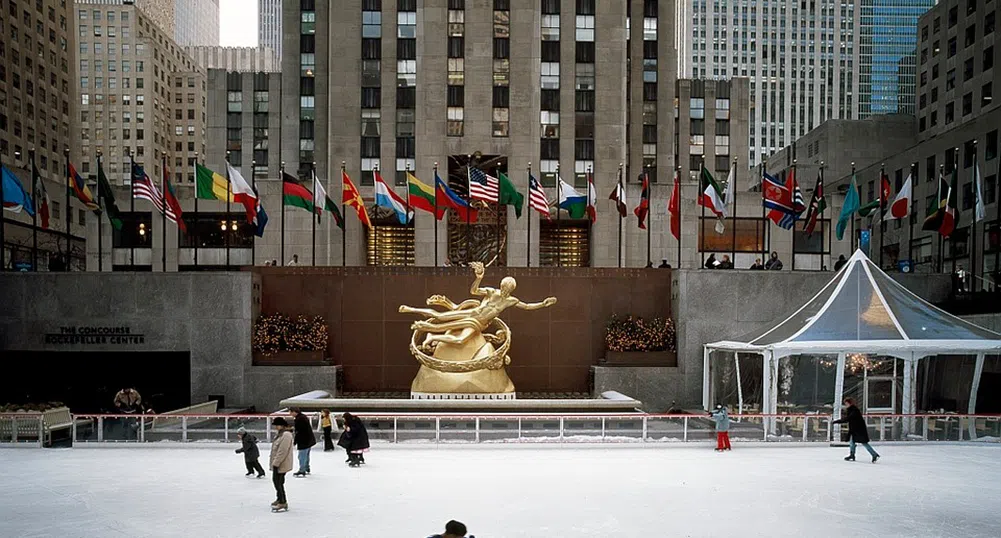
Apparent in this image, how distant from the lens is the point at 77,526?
39.1 feet

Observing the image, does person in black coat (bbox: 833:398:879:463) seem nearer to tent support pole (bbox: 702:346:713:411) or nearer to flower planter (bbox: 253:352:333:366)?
tent support pole (bbox: 702:346:713:411)

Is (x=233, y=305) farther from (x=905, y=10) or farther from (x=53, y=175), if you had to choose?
(x=905, y=10)

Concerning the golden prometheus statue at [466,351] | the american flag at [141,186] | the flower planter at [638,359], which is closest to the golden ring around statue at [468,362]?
the golden prometheus statue at [466,351]

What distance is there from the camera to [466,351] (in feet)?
83.4

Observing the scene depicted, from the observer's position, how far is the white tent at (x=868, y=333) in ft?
71.6

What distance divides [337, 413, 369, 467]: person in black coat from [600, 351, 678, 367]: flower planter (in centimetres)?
1336

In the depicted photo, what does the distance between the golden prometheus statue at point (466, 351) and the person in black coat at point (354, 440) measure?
7.56 metres

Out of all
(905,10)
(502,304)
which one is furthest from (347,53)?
(905,10)

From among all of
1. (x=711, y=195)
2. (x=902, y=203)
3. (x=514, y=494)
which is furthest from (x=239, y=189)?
(x=902, y=203)

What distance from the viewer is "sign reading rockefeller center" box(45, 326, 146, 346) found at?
2872cm

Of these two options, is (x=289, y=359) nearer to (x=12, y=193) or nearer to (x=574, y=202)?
(x=12, y=193)

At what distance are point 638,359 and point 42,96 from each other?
3174 inches

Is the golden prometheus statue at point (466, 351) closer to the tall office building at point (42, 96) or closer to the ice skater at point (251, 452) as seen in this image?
the ice skater at point (251, 452)

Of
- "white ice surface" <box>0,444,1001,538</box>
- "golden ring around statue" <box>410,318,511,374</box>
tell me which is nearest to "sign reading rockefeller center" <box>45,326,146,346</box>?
"white ice surface" <box>0,444,1001,538</box>
